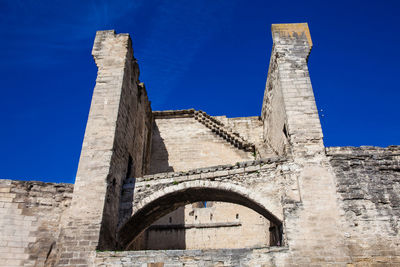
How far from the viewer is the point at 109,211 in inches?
364

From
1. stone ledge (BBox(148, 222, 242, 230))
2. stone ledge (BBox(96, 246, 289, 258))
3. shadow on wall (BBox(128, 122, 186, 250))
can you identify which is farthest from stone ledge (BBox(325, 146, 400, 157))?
shadow on wall (BBox(128, 122, 186, 250))

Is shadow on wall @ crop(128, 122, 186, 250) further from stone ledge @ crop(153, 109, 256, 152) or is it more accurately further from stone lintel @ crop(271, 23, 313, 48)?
stone lintel @ crop(271, 23, 313, 48)

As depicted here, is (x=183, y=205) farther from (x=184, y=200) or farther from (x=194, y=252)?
(x=194, y=252)

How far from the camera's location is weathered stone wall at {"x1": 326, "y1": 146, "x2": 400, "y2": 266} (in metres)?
7.92

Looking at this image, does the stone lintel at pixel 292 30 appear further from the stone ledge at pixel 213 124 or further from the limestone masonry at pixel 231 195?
the stone ledge at pixel 213 124

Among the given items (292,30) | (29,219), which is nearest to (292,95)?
(292,30)

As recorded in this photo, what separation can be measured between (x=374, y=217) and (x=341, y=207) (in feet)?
2.52

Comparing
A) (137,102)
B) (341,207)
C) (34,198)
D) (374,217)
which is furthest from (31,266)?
(374,217)

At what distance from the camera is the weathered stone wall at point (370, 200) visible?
26.0ft

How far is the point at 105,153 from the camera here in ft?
32.1

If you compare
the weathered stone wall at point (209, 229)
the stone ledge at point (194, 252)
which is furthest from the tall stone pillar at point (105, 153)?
the weathered stone wall at point (209, 229)

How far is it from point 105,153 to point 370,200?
23.3ft

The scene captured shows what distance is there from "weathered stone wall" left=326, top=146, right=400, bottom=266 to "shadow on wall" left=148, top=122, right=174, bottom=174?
25.3 feet

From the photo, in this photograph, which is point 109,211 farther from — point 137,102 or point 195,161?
point 195,161
